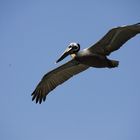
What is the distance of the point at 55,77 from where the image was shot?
2264cm

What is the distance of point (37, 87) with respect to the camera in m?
23.1

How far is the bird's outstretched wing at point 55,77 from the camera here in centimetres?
2211

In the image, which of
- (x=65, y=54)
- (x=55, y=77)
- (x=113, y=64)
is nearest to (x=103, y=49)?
(x=113, y=64)

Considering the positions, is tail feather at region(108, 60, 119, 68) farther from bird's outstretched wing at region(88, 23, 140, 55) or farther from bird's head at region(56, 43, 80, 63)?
bird's head at region(56, 43, 80, 63)

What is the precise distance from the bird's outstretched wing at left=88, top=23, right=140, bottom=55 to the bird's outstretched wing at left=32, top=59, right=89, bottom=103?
1814 mm

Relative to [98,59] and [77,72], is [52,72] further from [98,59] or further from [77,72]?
[98,59]

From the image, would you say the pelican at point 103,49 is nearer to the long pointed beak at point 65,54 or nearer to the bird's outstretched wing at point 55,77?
the long pointed beak at point 65,54

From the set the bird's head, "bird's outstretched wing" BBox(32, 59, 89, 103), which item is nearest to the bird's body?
the bird's head

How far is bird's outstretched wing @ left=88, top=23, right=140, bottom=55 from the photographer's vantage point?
64.1ft

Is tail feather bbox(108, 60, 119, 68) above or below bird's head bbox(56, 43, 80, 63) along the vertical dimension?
Result: below

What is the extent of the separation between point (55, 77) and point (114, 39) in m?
3.64

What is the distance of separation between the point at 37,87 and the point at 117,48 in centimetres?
434

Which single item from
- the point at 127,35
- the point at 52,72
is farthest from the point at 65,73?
the point at 127,35

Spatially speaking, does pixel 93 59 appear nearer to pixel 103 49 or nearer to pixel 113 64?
pixel 103 49
